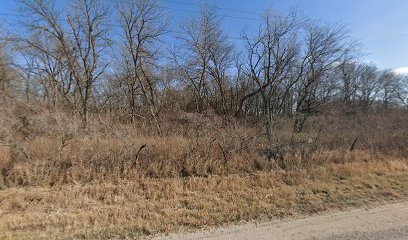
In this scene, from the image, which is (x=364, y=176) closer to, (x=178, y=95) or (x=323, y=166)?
(x=323, y=166)

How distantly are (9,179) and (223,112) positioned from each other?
19.2m

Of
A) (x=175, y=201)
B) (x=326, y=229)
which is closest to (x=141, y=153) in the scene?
(x=175, y=201)

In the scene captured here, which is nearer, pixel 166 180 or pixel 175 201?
pixel 175 201

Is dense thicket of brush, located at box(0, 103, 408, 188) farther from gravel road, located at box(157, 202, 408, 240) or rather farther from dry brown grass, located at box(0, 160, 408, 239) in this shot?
gravel road, located at box(157, 202, 408, 240)

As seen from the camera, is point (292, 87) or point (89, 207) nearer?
point (89, 207)

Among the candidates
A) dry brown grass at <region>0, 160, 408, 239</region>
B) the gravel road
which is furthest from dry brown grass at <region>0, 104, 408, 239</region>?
the gravel road

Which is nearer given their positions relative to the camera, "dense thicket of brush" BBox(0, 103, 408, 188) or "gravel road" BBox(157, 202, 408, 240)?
"gravel road" BBox(157, 202, 408, 240)

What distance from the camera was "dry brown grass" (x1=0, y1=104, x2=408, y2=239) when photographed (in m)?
4.94

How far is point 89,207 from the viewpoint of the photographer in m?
5.59

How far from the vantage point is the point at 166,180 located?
7.51 meters

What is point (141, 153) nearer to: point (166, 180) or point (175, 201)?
point (166, 180)

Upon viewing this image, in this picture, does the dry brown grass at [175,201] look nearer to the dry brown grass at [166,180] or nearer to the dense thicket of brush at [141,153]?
the dry brown grass at [166,180]

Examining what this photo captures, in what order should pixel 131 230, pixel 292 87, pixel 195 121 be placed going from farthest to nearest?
pixel 292 87, pixel 195 121, pixel 131 230

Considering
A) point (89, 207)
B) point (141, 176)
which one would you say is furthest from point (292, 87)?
point (89, 207)
